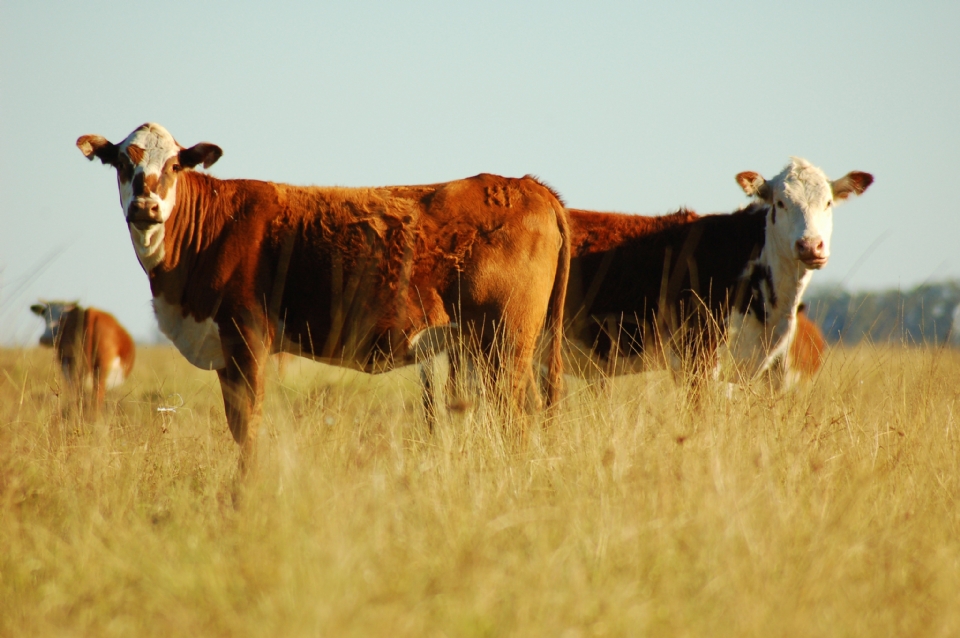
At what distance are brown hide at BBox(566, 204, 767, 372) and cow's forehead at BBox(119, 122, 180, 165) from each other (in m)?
3.58

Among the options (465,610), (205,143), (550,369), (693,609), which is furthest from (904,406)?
(205,143)

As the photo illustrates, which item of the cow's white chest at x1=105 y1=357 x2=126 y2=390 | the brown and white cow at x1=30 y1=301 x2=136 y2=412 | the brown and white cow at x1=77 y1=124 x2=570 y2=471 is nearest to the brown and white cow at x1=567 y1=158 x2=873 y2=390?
the brown and white cow at x1=77 y1=124 x2=570 y2=471

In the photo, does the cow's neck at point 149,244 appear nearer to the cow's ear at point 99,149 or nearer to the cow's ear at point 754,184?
the cow's ear at point 99,149

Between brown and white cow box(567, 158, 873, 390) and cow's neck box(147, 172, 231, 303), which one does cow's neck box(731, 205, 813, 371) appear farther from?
cow's neck box(147, 172, 231, 303)

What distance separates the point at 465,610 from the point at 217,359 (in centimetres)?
363

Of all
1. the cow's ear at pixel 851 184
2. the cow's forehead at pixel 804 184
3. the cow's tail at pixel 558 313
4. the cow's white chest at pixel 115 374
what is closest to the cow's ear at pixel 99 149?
the cow's tail at pixel 558 313

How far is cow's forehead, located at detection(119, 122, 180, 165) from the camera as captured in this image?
6312 millimetres

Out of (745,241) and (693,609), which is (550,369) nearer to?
(745,241)

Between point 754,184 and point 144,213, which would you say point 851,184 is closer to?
→ point 754,184

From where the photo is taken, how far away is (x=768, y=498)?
4.33 meters

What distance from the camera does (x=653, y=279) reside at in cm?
823

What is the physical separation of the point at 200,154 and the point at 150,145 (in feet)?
1.21

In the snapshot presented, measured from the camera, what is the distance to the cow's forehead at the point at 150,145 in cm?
631

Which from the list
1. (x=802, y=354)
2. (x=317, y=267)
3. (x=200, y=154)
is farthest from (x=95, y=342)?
(x=802, y=354)
